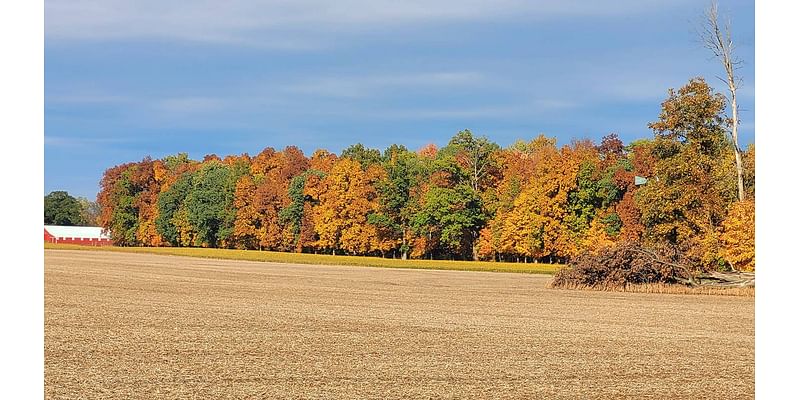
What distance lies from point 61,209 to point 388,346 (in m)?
141

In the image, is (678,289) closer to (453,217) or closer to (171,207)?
(453,217)

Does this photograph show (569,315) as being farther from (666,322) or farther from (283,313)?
(283,313)

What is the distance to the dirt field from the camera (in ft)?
40.0

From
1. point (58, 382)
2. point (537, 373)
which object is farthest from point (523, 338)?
point (58, 382)

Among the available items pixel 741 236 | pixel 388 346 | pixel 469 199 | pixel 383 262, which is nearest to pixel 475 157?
pixel 469 199

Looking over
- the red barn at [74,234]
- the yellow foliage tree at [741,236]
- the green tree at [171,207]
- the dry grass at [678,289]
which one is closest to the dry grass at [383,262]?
the yellow foliage tree at [741,236]

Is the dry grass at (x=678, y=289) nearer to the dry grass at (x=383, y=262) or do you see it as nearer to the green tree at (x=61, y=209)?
the dry grass at (x=383, y=262)

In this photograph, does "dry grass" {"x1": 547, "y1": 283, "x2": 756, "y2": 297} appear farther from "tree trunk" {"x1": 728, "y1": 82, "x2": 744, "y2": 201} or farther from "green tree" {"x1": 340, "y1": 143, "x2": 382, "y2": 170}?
"green tree" {"x1": 340, "y1": 143, "x2": 382, "y2": 170}

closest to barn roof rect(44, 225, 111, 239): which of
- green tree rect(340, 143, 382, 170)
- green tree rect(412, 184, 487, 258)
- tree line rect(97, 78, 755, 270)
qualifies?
tree line rect(97, 78, 755, 270)

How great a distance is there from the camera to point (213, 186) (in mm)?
101500

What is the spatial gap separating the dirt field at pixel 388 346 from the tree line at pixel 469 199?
15.1 metres

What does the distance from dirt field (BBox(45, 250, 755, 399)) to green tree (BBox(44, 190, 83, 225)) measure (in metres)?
124
